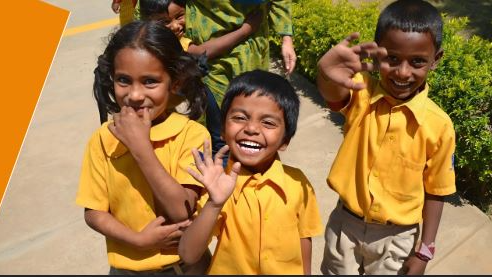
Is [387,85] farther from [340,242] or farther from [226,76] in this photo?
[226,76]

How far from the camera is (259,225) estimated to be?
76.4 inches

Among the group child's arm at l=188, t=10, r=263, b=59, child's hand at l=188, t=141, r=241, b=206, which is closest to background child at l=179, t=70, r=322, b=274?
child's hand at l=188, t=141, r=241, b=206

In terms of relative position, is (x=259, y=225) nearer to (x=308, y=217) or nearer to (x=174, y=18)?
(x=308, y=217)

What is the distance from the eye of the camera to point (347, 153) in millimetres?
2311

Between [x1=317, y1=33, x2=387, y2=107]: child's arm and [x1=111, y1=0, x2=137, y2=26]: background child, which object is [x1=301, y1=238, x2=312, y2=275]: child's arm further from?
[x1=111, y1=0, x2=137, y2=26]: background child

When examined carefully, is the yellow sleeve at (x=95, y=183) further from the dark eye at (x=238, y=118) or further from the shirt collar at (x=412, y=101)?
the shirt collar at (x=412, y=101)

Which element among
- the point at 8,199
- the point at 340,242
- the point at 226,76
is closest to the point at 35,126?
the point at 8,199

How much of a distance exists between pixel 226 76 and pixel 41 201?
69.4 inches

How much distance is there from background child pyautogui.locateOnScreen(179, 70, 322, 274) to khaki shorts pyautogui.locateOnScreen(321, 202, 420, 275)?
443mm

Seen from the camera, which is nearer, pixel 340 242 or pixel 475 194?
pixel 340 242

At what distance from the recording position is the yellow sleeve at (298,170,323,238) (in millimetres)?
2072

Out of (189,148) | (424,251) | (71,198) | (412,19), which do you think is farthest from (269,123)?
(71,198)

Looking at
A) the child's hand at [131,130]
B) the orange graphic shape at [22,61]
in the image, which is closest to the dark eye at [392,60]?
the child's hand at [131,130]

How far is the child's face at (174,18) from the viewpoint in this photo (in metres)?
2.91
